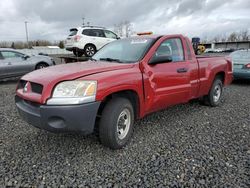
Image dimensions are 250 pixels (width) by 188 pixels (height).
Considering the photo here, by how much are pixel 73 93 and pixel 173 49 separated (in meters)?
2.44

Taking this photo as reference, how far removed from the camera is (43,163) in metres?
2.86

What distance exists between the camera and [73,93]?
8.63ft

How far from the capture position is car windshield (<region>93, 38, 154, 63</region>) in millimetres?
3652

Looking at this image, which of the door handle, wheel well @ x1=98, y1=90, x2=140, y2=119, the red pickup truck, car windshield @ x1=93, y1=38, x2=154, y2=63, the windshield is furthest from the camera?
the windshield

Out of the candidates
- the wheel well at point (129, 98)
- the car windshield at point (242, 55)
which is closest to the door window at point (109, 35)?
the car windshield at point (242, 55)

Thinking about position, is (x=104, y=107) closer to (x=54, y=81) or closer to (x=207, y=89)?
(x=54, y=81)

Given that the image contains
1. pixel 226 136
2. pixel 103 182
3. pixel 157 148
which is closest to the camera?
pixel 103 182

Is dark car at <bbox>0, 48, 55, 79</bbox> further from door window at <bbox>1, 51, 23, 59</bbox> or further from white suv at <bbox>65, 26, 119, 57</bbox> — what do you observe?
white suv at <bbox>65, 26, 119, 57</bbox>

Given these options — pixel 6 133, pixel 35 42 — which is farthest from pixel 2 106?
pixel 35 42

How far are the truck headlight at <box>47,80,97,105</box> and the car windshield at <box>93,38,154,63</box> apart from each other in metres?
1.11

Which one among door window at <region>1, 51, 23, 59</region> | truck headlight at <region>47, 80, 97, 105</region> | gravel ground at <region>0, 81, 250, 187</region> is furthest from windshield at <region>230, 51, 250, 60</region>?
door window at <region>1, 51, 23, 59</region>

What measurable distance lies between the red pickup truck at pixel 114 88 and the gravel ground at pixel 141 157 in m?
0.38

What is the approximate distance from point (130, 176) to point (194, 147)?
1.25 meters

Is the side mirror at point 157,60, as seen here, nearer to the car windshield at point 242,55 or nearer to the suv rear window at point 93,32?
the car windshield at point 242,55
